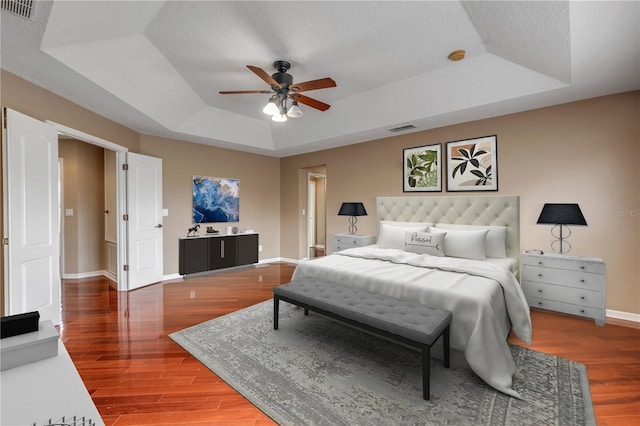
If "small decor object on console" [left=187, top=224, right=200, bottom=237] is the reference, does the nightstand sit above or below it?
below

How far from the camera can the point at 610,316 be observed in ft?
10.4

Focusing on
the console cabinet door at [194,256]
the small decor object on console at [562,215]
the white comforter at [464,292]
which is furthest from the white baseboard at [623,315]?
the console cabinet door at [194,256]

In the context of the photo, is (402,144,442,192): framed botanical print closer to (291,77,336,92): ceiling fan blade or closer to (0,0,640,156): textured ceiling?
(0,0,640,156): textured ceiling

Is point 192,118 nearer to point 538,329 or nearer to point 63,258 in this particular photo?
point 63,258

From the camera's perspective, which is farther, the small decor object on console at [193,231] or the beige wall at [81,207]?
the small decor object on console at [193,231]

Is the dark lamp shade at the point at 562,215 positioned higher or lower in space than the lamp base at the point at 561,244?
higher

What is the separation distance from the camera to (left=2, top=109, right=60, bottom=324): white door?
2.51 meters

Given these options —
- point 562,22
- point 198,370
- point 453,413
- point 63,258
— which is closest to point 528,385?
point 453,413

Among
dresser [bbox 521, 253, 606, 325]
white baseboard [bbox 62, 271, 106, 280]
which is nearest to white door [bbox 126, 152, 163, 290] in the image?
white baseboard [bbox 62, 271, 106, 280]

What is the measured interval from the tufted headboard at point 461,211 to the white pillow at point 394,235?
331mm

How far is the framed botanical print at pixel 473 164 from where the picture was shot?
382 cm

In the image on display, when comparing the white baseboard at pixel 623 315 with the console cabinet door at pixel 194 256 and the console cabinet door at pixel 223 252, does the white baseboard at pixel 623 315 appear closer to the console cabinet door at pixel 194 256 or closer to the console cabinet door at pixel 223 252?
the console cabinet door at pixel 223 252

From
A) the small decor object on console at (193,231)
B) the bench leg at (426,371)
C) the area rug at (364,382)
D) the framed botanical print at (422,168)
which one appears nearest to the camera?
the area rug at (364,382)

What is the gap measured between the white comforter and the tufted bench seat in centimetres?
11
